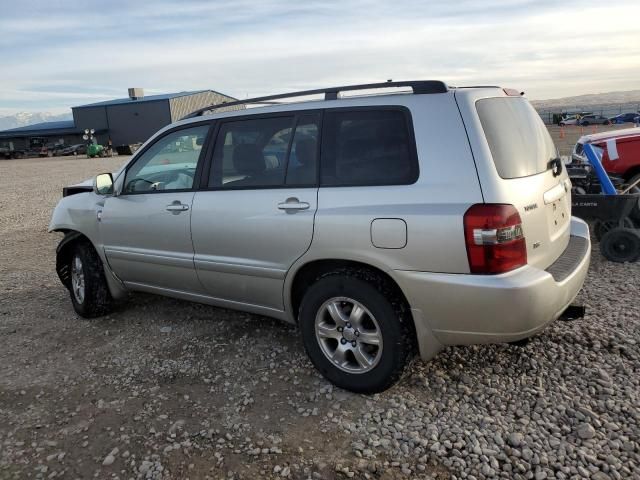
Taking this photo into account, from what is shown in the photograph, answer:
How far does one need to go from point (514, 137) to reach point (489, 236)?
2.63ft

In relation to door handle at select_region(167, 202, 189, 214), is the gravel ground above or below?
below

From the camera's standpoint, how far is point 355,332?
10.7 feet

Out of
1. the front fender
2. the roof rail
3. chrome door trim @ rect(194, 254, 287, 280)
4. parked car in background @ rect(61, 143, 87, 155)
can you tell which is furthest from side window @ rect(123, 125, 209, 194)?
parked car in background @ rect(61, 143, 87, 155)

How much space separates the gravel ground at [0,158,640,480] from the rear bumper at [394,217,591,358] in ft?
1.62

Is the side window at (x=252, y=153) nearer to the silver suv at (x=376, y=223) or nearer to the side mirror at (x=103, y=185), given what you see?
the silver suv at (x=376, y=223)

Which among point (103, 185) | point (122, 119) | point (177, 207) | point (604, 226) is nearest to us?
point (177, 207)

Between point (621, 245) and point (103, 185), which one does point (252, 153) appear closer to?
point (103, 185)

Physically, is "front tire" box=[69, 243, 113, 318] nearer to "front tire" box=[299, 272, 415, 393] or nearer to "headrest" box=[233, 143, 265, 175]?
"headrest" box=[233, 143, 265, 175]

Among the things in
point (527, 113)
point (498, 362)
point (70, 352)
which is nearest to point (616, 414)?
point (498, 362)

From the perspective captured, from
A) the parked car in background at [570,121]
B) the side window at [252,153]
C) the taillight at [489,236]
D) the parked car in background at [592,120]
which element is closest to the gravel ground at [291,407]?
the taillight at [489,236]

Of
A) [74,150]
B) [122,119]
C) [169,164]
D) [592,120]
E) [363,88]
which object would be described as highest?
[122,119]

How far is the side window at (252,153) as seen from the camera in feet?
11.9

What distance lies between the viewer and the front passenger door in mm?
4098

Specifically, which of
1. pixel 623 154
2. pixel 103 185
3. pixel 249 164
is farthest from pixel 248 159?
pixel 623 154
